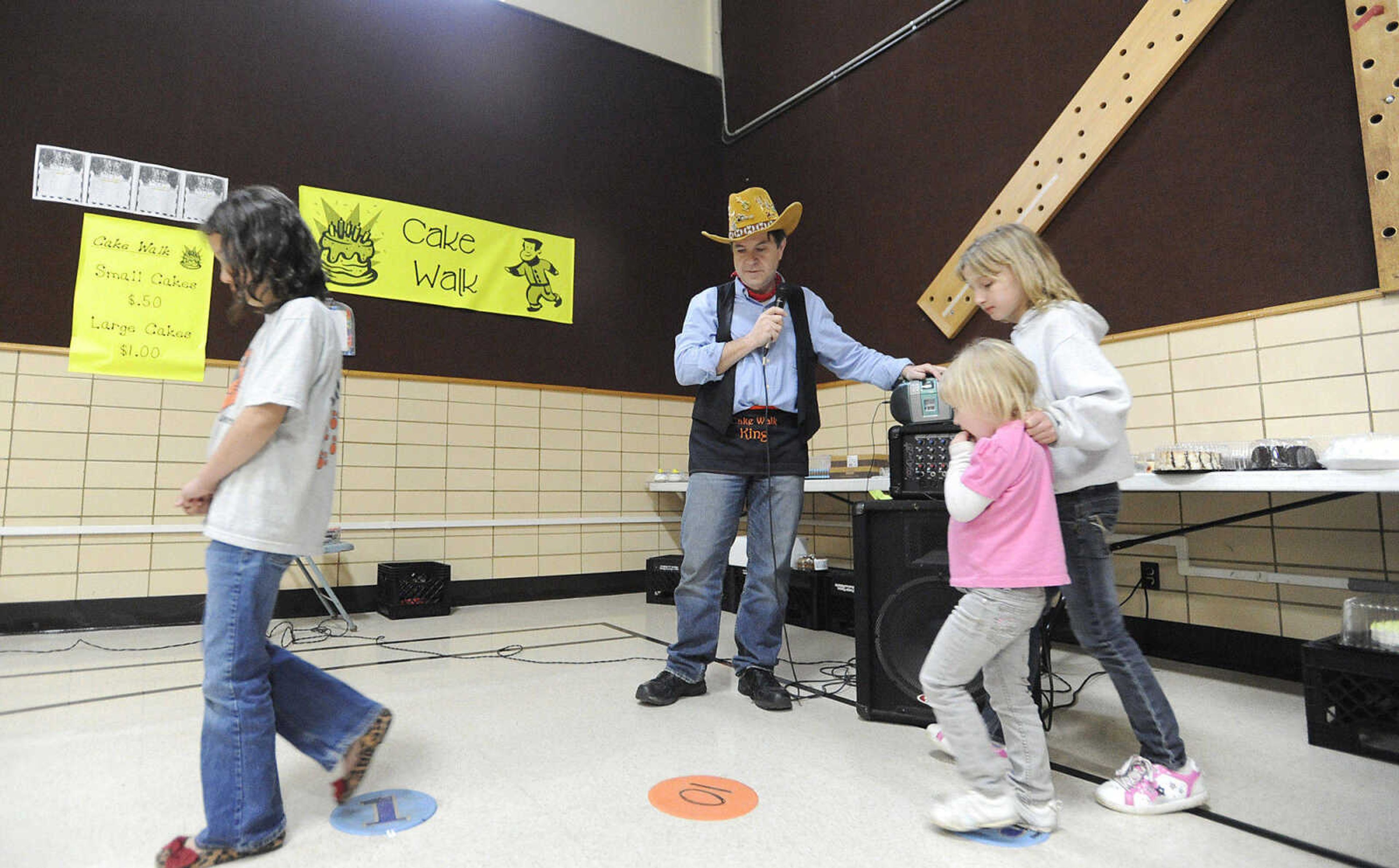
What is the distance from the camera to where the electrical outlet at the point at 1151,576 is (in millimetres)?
2859

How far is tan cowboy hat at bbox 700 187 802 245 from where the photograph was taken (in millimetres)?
2178

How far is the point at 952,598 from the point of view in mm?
1831

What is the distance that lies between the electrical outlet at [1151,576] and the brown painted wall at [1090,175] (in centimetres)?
96

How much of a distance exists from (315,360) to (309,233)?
28 centimetres

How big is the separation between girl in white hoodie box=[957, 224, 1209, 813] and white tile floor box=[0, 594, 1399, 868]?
8 cm

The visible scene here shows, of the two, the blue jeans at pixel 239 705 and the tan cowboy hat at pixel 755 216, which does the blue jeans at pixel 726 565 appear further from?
the blue jeans at pixel 239 705

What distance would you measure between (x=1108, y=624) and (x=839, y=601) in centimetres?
196

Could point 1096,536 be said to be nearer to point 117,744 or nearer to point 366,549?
point 117,744

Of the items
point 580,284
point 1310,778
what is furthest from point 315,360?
point 580,284

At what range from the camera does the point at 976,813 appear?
1296mm

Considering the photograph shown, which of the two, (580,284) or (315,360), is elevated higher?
(580,284)

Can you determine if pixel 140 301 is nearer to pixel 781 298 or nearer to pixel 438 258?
pixel 438 258

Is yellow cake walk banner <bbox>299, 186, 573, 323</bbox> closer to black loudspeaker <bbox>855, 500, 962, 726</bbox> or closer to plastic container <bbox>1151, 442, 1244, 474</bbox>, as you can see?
black loudspeaker <bbox>855, 500, 962, 726</bbox>

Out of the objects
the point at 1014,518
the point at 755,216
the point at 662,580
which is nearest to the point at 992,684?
the point at 1014,518
